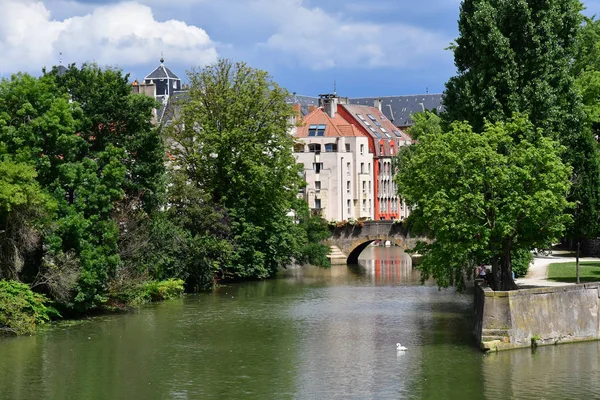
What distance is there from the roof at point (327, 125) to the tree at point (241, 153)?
4495cm

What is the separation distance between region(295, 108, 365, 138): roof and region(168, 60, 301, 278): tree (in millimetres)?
44955

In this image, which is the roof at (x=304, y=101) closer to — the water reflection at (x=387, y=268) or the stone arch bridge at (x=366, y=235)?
the water reflection at (x=387, y=268)

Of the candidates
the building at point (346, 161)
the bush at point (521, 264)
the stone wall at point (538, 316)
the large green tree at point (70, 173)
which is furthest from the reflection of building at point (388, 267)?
the stone wall at point (538, 316)

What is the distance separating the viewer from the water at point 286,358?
3531cm

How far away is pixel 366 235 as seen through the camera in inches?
3868

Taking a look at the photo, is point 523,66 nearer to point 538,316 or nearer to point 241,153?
point 538,316

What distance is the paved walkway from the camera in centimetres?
5370

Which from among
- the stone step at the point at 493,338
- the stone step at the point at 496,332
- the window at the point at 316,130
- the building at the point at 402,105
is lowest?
the stone step at the point at 493,338

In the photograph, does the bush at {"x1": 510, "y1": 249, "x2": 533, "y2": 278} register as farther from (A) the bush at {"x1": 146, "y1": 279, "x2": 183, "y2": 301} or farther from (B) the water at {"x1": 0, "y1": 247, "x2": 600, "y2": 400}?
(A) the bush at {"x1": 146, "y1": 279, "x2": 183, "y2": 301}

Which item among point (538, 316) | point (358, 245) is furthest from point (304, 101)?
point (538, 316)

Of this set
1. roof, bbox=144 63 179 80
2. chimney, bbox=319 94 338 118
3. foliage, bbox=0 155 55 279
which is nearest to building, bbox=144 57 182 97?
roof, bbox=144 63 179 80

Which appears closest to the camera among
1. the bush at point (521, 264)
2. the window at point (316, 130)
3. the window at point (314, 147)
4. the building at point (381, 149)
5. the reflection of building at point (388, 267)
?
the bush at point (521, 264)

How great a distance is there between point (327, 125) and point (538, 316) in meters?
83.0

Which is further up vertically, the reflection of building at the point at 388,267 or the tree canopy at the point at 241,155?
the tree canopy at the point at 241,155
